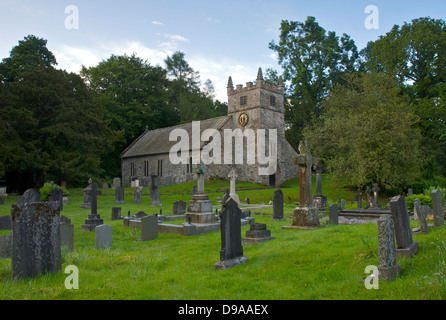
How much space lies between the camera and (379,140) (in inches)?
962

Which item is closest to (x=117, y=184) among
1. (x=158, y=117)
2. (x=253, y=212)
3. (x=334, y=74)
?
(x=158, y=117)

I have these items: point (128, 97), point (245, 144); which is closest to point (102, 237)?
point (245, 144)

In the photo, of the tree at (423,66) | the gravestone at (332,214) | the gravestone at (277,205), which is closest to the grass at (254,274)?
the gravestone at (332,214)

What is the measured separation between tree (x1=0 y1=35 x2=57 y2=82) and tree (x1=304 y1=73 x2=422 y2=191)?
29237mm

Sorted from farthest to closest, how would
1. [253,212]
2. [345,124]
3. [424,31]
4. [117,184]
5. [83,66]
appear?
[83,66] → [117,184] → [424,31] → [345,124] → [253,212]

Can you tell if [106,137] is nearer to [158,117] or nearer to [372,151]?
[158,117]

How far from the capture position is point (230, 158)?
120ft

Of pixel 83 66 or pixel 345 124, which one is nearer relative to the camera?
pixel 345 124

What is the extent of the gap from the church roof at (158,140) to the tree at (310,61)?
1132 centimetres

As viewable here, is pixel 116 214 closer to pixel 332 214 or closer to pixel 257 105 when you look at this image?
pixel 332 214

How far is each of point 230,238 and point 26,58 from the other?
127 feet

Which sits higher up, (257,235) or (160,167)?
(160,167)

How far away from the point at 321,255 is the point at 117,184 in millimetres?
33960

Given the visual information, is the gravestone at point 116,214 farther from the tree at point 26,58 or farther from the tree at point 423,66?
the tree at point 26,58
